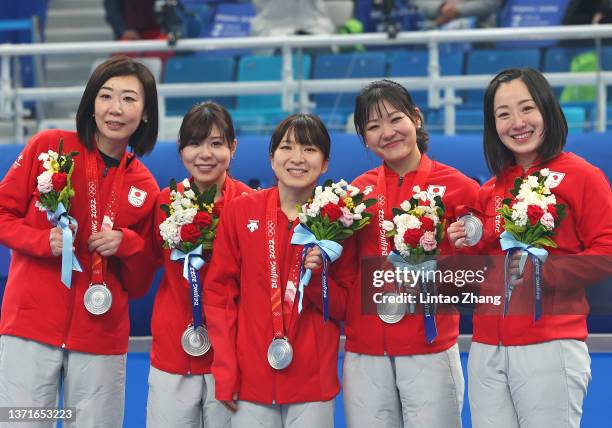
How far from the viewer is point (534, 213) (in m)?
3.93

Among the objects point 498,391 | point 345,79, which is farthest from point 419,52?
point 498,391

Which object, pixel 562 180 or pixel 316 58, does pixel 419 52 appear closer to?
pixel 316 58

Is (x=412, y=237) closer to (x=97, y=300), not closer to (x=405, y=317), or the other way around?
(x=405, y=317)

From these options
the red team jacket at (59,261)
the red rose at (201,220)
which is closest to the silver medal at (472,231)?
the red rose at (201,220)

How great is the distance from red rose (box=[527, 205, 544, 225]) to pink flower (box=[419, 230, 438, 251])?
39cm

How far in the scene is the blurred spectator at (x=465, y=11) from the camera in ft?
30.2

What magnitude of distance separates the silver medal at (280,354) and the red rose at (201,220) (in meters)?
0.57

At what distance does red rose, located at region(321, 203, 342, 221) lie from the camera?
4.12 m

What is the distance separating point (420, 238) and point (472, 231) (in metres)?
0.20

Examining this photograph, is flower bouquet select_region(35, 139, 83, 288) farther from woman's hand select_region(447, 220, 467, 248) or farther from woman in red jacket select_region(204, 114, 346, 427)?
woman's hand select_region(447, 220, 467, 248)

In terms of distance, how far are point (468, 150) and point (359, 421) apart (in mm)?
2171

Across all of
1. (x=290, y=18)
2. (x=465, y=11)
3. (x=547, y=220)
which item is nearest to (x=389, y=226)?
(x=547, y=220)

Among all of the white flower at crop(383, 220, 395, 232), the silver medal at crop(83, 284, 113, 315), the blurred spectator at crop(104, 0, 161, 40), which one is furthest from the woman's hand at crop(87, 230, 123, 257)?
the blurred spectator at crop(104, 0, 161, 40)

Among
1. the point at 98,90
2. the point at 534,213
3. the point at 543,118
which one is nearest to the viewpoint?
the point at 534,213
